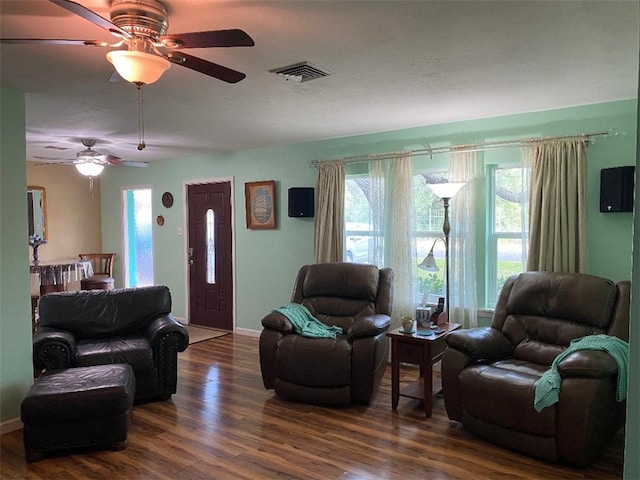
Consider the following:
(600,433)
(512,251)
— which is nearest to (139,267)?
(512,251)

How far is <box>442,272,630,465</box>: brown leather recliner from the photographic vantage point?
270cm

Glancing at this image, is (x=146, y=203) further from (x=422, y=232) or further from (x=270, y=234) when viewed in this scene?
(x=422, y=232)

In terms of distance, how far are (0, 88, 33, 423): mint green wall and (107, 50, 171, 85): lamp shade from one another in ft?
6.01

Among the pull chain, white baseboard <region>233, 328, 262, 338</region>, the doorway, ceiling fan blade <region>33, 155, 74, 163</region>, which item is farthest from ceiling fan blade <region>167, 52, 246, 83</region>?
ceiling fan blade <region>33, 155, 74, 163</region>

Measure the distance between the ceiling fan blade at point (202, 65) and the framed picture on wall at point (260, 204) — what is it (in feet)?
11.8

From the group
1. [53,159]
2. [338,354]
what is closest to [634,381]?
[338,354]

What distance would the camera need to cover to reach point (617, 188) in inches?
139

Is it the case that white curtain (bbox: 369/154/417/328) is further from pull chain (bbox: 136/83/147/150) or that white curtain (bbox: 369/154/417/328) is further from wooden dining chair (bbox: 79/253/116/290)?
wooden dining chair (bbox: 79/253/116/290)

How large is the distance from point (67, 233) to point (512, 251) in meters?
6.66

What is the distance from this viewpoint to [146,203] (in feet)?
24.4

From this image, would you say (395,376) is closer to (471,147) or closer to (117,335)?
(471,147)

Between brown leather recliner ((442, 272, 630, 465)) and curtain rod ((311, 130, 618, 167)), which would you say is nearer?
brown leather recliner ((442, 272, 630, 465))

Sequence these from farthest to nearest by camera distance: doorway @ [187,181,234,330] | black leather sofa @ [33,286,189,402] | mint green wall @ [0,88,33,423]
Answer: doorway @ [187,181,234,330], black leather sofa @ [33,286,189,402], mint green wall @ [0,88,33,423]

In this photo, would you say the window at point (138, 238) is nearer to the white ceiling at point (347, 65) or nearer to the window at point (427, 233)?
the white ceiling at point (347, 65)
